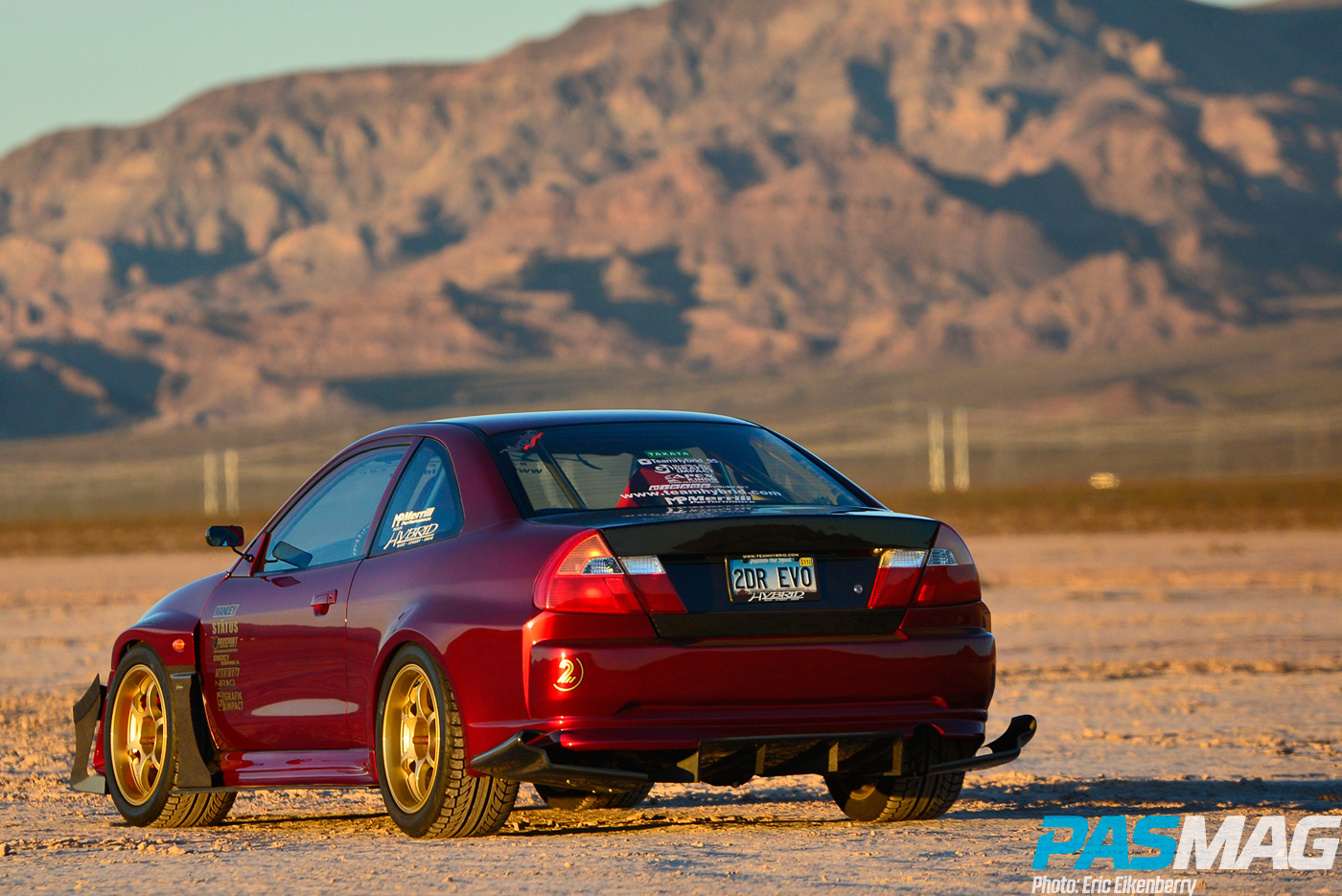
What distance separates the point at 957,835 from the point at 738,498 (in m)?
1.46

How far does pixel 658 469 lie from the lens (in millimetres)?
7863

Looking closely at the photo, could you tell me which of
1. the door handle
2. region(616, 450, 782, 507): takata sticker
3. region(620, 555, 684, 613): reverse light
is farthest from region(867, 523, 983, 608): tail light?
the door handle

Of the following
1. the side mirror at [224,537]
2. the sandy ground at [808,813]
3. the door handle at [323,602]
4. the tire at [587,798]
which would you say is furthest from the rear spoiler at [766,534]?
the side mirror at [224,537]

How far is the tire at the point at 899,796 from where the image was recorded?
8133 mm

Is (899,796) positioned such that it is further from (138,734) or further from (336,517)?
(138,734)

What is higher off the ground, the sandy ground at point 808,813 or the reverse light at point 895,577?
the reverse light at point 895,577

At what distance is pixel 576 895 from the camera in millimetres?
6574

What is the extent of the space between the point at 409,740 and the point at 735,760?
1166mm

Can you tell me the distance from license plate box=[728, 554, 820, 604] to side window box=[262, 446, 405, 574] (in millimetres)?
1657

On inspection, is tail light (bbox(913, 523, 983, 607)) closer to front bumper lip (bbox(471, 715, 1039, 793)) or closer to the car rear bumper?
the car rear bumper

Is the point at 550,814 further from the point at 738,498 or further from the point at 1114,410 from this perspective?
the point at 1114,410

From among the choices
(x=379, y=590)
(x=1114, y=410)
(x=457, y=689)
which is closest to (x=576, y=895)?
(x=457, y=689)

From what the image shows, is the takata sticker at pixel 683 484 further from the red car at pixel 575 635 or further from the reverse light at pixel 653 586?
the reverse light at pixel 653 586

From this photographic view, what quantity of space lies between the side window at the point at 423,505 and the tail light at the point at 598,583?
2.14 feet
